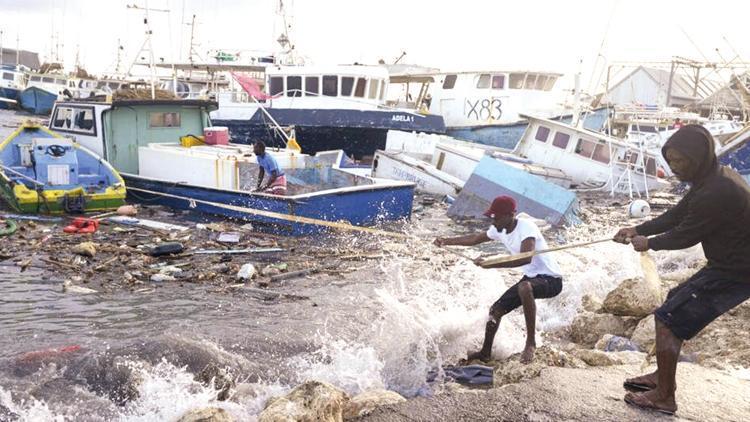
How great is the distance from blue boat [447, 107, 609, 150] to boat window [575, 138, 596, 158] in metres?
3.41

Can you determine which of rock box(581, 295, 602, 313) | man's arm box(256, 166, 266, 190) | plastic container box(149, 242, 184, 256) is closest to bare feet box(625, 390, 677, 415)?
rock box(581, 295, 602, 313)

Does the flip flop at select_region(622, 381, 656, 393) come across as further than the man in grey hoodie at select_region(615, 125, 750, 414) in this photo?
Yes

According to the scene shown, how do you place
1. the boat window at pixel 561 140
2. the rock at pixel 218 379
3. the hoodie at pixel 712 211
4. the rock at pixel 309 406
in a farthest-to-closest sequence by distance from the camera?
1. the boat window at pixel 561 140
2. the rock at pixel 218 379
3. the rock at pixel 309 406
4. the hoodie at pixel 712 211

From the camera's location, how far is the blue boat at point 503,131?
73.4 ft

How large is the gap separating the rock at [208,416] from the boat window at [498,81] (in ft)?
70.9

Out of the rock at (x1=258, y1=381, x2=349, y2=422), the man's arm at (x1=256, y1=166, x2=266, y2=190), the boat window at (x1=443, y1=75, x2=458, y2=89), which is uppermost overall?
the boat window at (x1=443, y1=75, x2=458, y2=89)

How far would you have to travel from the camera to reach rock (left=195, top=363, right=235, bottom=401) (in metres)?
4.76

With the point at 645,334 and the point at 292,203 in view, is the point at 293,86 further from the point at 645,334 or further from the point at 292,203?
the point at 645,334

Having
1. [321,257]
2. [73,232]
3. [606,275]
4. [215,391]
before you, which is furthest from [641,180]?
[215,391]

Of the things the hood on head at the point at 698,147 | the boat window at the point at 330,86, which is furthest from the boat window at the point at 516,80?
the hood on head at the point at 698,147

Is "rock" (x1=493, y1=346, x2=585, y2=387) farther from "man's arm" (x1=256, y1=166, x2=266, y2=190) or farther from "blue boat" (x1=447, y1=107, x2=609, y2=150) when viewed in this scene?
"blue boat" (x1=447, y1=107, x2=609, y2=150)

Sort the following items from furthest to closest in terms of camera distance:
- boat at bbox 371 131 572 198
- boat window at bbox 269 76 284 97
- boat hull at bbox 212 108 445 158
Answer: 1. boat window at bbox 269 76 284 97
2. boat hull at bbox 212 108 445 158
3. boat at bbox 371 131 572 198

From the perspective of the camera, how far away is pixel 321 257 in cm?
994

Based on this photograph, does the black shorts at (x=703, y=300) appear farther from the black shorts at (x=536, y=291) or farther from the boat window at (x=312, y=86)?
the boat window at (x=312, y=86)
